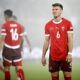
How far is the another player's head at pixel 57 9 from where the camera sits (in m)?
3.29

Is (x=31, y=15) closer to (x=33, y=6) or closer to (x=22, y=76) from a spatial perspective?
(x=33, y=6)

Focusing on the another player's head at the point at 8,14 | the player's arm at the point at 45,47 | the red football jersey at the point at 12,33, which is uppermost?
the another player's head at the point at 8,14

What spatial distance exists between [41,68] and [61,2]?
90cm

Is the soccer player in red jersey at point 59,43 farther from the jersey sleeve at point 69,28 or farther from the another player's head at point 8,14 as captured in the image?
the another player's head at point 8,14

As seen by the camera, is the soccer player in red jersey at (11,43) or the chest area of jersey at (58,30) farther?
the soccer player in red jersey at (11,43)

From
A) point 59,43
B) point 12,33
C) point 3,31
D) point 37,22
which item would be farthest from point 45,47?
point 3,31

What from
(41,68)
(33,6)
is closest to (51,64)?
(41,68)

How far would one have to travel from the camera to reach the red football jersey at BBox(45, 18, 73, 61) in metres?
3.24

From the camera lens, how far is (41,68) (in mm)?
3354

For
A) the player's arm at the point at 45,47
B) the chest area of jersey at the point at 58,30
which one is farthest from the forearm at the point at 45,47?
the chest area of jersey at the point at 58,30

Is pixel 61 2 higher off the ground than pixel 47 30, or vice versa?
pixel 61 2

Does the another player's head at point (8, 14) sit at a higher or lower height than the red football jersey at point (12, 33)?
higher

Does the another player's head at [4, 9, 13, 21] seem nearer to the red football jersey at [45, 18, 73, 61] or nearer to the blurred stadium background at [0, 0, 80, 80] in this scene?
the blurred stadium background at [0, 0, 80, 80]

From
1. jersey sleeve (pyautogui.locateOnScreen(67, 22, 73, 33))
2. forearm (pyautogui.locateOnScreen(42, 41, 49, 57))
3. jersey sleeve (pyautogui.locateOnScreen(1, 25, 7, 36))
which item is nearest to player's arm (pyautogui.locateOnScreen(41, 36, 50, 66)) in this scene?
forearm (pyautogui.locateOnScreen(42, 41, 49, 57))
